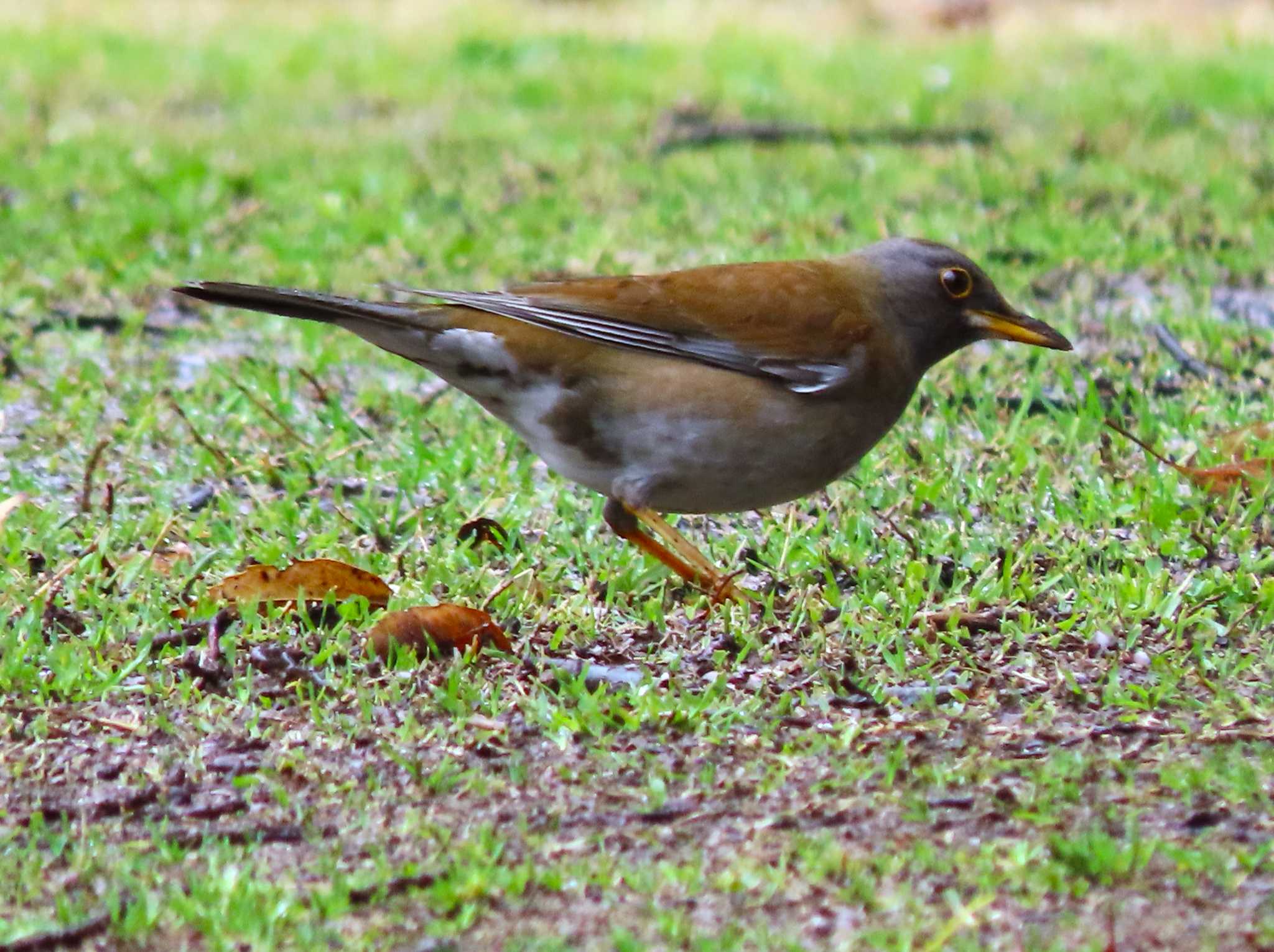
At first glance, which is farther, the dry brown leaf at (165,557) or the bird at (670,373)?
the dry brown leaf at (165,557)

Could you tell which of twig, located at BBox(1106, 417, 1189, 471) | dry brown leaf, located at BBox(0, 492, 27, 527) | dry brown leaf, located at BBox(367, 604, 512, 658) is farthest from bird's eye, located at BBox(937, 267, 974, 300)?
dry brown leaf, located at BBox(0, 492, 27, 527)

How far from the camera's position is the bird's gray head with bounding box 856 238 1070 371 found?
213 inches

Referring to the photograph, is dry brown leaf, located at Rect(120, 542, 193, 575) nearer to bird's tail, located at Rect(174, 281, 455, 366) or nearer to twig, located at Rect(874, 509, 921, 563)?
bird's tail, located at Rect(174, 281, 455, 366)

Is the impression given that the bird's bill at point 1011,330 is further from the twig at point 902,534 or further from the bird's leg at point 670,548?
the bird's leg at point 670,548

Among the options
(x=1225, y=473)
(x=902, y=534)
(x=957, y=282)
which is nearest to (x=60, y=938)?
(x=902, y=534)

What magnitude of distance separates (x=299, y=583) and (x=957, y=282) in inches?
80.2

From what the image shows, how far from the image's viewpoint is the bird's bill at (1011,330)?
17.9ft

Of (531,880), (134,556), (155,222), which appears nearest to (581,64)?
(155,222)

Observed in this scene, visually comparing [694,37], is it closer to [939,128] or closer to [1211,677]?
[939,128]

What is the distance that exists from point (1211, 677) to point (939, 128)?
7381mm

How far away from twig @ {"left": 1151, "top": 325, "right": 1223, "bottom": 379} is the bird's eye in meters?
1.87

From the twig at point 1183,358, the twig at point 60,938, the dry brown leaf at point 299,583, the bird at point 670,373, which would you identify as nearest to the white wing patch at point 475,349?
the bird at point 670,373

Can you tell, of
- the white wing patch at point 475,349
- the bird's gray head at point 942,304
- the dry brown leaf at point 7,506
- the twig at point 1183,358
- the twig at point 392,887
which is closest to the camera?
the twig at point 392,887

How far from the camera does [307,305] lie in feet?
16.3
